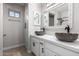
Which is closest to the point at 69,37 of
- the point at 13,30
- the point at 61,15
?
the point at 61,15

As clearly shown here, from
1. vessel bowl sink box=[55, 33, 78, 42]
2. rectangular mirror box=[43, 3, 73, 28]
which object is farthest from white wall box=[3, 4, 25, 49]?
vessel bowl sink box=[55, 33, 78, 42]

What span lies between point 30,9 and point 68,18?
160 cm

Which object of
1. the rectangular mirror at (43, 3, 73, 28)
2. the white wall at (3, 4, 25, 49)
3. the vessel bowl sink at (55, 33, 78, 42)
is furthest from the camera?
the white wall at (3, 4, 25, 49)

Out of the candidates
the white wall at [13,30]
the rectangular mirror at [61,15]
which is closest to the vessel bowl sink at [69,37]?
the rectangular mirror at [61,15]

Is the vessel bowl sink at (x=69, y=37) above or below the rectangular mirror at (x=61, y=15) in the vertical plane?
below

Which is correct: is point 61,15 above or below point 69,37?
above

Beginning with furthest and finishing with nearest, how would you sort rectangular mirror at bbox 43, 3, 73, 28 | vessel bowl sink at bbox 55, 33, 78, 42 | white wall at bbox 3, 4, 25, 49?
white wall at bbox 3, 4, 25, 49 → rectangular mirror at bbox 43, 3, 73, 28 → vessel bowl sink at bbox 55, 33, 78, 42

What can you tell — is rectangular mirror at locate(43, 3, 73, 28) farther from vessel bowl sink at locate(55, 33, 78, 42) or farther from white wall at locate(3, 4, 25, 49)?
white wall at locate(3, 4, 25, 49)

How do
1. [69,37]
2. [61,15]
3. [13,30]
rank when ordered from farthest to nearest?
[13,30] < [61,15] < [69,37]

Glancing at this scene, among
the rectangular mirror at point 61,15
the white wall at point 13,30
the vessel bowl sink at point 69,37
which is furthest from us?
the white wall at point 13,30

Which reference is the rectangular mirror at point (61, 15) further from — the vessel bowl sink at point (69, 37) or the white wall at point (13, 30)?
the white wall at point (13, 30)

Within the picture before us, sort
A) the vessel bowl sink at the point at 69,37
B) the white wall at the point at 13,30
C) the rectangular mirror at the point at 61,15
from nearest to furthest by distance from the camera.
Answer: the vessel bowl sink at the point at 69,37
the rectangular mirror at the point at 61,15
the white wall at the point at 13,30

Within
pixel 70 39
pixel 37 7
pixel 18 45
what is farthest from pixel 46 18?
pixel 18 45

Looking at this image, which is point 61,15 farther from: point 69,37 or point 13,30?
point 13,30
